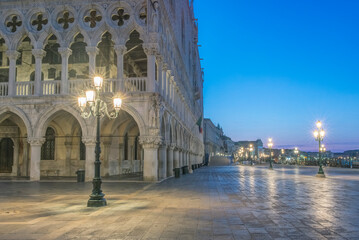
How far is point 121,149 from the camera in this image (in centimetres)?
3059

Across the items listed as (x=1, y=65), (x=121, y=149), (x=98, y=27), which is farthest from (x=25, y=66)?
(x=121, y=149)

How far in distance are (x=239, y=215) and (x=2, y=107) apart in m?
20.6

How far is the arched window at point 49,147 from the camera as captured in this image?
29.0 metres

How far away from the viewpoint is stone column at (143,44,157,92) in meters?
22.4

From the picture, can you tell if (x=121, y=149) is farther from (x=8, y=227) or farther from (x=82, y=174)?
(x=8, y=227)

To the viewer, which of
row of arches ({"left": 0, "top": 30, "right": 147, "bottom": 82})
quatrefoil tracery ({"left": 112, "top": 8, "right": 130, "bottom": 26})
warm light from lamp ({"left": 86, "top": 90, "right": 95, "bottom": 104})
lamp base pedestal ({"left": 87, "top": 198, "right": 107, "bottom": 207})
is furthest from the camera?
row of arches ({"left": 0, "top": 30, "right": 147, "bottom": 82})

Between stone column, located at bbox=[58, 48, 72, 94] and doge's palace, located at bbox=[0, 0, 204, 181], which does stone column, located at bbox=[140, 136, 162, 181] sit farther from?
stone column, located at bbox=[58, 48, 72, 94]

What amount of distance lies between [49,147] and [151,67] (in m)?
13.0

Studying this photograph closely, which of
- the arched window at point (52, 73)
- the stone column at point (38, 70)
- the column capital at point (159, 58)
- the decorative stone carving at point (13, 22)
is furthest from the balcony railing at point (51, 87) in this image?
the column capital at point (159, 58)

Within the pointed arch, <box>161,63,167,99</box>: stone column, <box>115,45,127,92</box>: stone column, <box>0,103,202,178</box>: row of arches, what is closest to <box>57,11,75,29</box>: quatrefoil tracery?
<box>115,45,127,92</box>: stone column

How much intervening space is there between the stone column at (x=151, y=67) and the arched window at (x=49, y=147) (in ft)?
38.1

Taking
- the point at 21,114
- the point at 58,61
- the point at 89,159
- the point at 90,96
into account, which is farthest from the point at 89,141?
the point at 90,96

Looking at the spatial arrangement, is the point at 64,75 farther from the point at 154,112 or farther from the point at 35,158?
the point at 154,112

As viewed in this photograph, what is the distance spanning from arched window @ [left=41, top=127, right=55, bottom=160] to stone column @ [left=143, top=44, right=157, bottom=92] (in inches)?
457
